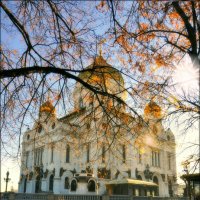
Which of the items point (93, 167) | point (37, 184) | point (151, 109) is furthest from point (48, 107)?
point (37, 184)

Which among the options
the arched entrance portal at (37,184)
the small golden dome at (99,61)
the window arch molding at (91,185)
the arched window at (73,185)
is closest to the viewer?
the small golden dome at (99,61)

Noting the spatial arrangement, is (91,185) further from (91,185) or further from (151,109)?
(151,109)

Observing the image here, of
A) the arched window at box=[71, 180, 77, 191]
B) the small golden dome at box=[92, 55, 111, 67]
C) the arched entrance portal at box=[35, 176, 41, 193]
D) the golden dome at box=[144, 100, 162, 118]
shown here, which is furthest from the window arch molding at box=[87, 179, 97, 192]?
the small golden dome at box=[92, 55, 111, 67]

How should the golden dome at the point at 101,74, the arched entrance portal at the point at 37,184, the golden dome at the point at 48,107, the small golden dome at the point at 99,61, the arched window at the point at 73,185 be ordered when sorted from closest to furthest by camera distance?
the golden dome at the point at 101,74 → the small golden dome at the point at 99,61 → the golden dome at the point at 48,107 → the arched window at the point at 73,185 → the arched entrance portal at the point at 37,184

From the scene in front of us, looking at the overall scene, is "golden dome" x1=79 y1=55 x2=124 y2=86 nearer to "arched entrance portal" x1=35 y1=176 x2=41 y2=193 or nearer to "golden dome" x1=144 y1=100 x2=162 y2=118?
"golden dome" x1=144 y1=100 x2=162 y2=118

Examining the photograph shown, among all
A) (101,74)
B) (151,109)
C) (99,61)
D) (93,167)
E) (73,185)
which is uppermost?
(99,61)

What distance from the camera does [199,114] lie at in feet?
39.2

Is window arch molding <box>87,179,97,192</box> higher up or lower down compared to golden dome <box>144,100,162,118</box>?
lower down

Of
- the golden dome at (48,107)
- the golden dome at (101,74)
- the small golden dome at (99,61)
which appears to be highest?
the small golden dome at (99,61)

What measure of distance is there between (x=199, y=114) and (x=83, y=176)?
2581 cm

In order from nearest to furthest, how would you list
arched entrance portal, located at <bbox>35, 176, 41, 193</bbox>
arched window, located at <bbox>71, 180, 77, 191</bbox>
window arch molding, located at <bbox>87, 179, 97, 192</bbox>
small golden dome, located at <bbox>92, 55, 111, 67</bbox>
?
small golden dome, located at <bbox>92, 55, 111, 67</bbox> → window arch molding, located at <bbox>87, 179, 97, 192</bbox> → arched window, located at <bbox>71, 180, 77, 191</bbox> → arched entrance portal, located at <bbox>35, 176, 41, 193</bbox>

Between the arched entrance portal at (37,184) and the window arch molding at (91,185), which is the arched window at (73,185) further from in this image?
the arched entrance portal at (37,184)

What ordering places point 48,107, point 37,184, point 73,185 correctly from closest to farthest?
1. point 48,107
2. point 73,185
3. point 37,184

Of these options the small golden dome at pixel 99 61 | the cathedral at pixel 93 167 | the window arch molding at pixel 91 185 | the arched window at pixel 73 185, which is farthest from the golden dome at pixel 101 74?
Answer: the arched window at pixel 73 185
